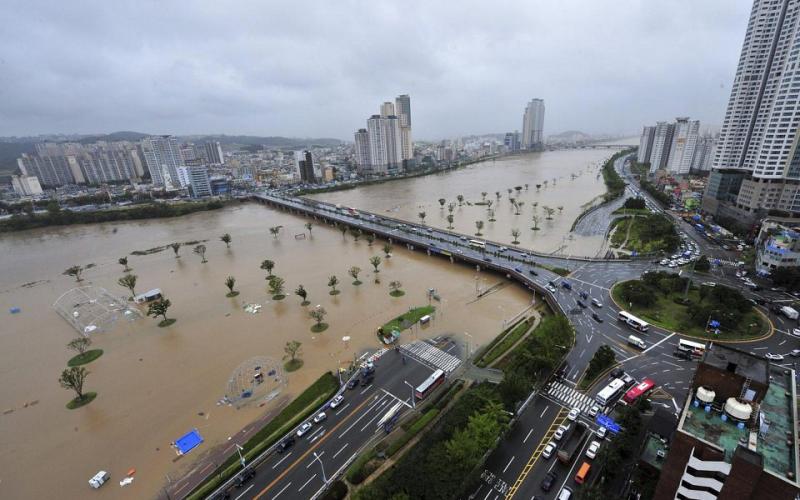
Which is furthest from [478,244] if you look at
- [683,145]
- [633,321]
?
[683,145]

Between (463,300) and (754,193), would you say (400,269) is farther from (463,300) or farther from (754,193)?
(754,193)

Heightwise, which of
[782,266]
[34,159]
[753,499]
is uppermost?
[34,159]

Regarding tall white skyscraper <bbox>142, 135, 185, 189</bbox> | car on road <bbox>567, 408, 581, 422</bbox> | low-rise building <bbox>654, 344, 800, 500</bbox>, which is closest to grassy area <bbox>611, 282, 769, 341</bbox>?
car on road <bbox>567, 408, 581, 422</bbox>

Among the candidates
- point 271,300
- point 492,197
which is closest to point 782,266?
point 271,300

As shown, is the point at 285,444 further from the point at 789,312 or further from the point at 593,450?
the point at 789,312

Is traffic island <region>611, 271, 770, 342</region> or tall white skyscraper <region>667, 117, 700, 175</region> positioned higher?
tall white skyscraper <region>667, 117, 700, 175</region>

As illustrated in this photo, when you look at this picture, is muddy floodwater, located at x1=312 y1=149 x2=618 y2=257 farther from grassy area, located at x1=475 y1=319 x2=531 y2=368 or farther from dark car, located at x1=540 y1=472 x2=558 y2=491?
dark car, located at x1=540 y1=472 x2=558 y2=491

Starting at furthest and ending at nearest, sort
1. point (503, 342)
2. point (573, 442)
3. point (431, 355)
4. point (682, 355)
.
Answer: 1. point (503, 342)
2. point (431, 355)
3. point (682, 355)
4. point (573, 442)
